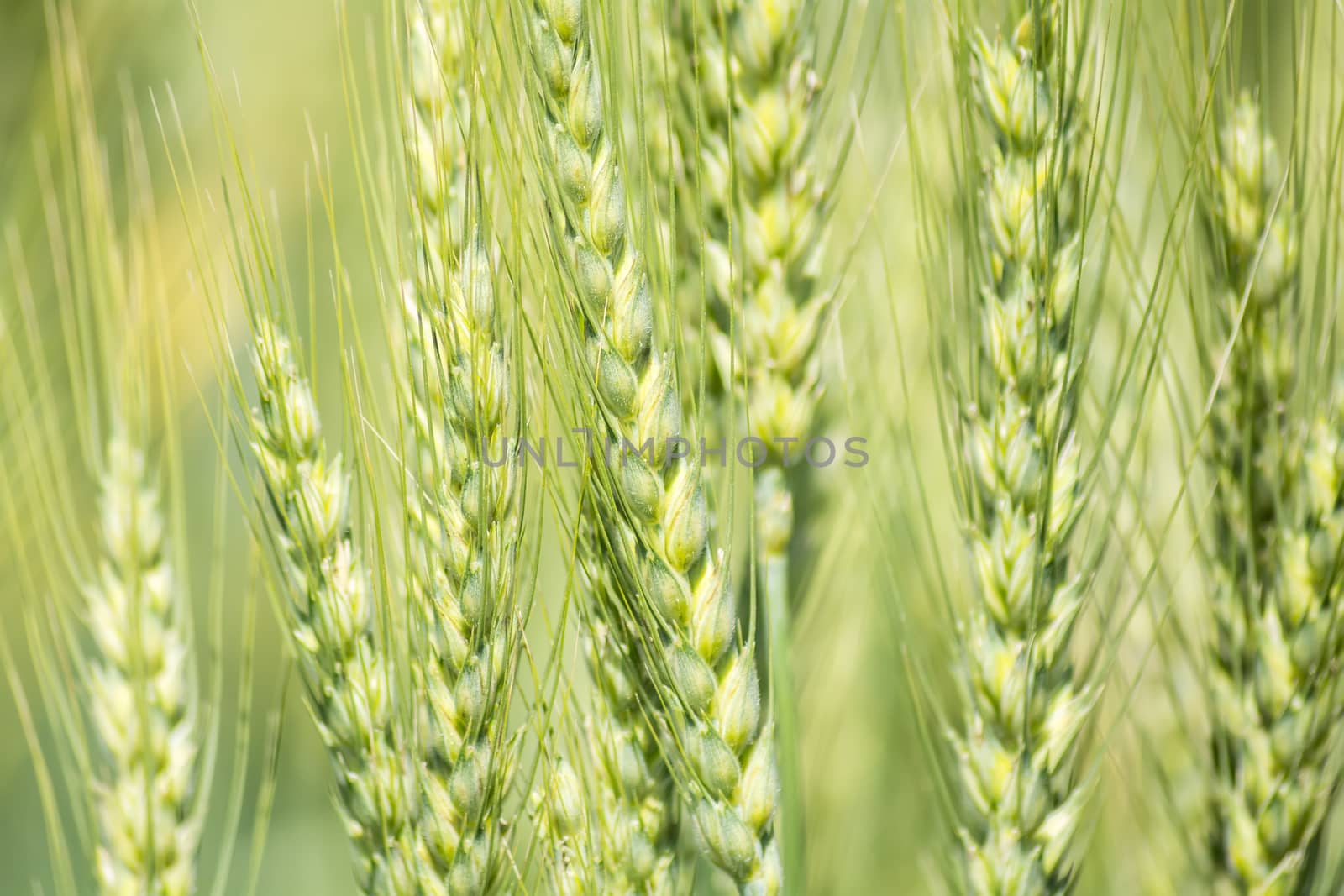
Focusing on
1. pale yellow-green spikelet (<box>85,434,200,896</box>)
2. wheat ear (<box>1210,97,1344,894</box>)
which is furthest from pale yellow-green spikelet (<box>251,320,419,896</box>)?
wheat ear (<box>1210,97,1344,894</box>)

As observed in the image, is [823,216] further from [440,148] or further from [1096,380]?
[1096,380]

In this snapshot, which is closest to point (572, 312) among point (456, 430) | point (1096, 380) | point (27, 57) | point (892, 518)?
point (456, 430)

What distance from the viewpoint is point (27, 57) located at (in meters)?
1.36

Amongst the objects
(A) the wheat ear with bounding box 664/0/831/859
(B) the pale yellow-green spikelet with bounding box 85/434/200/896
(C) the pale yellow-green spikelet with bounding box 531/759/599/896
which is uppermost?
(A) the wheat ear with bounding box 664/0/831/859

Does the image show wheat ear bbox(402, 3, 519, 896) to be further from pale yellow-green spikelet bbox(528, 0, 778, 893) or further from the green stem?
the green stem

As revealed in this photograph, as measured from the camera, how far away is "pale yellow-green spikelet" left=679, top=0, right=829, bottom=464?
725 mm

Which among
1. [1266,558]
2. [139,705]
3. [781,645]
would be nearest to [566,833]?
[781,645]

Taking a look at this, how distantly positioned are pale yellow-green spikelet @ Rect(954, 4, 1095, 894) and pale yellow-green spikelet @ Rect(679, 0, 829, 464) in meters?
0.13

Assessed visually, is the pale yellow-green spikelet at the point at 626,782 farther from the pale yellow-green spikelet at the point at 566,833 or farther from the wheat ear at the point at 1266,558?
the wheat ear at the point at 1266,558

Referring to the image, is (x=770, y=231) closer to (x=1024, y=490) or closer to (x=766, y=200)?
(x=766, y=200)

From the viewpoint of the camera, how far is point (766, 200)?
0.75 m

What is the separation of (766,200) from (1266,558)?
482 millimetres

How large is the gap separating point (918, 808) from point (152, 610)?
0.89 metres

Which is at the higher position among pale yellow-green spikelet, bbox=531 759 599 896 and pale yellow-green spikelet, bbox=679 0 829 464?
pale yellow-green spikelet, bbox=679 0 829 464
